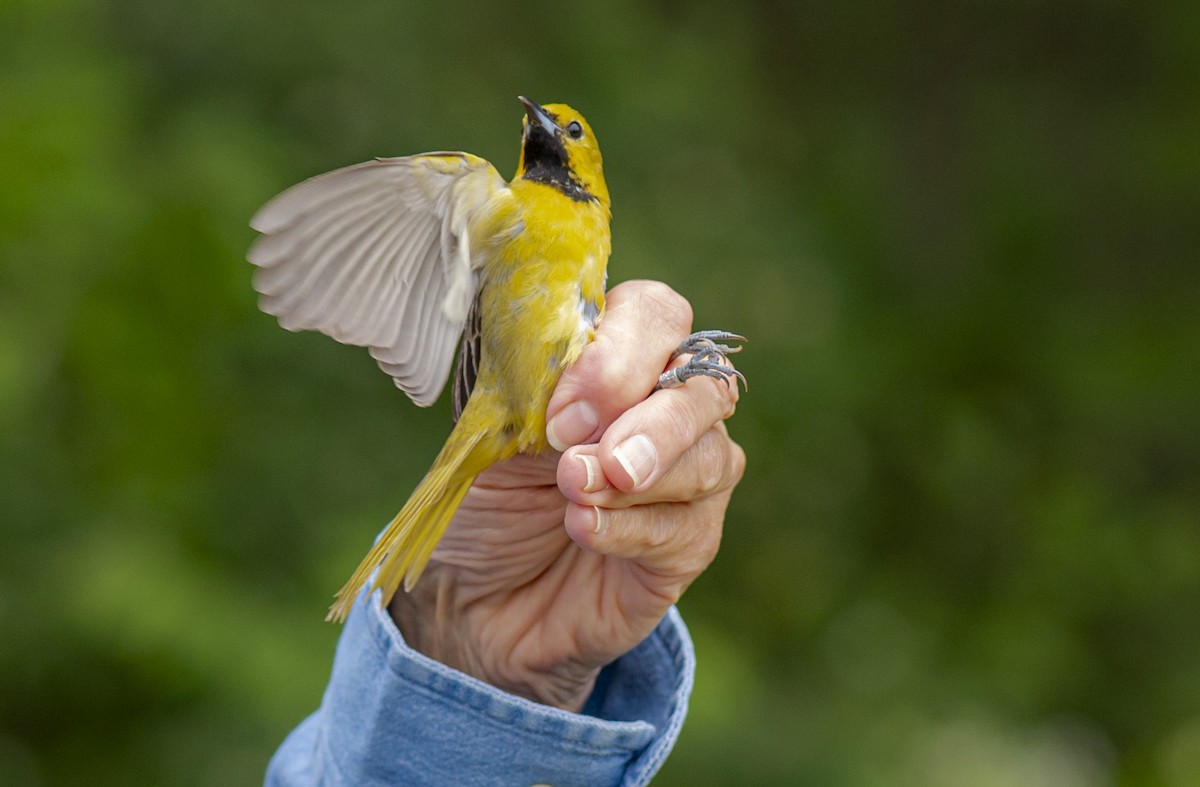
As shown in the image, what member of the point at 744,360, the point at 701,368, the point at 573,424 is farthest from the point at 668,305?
the point at 744,360

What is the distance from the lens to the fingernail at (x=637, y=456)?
183 centimetres

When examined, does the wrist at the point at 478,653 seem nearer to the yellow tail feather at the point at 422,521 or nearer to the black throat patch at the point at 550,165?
the yellow tail feather at the point at 422,521

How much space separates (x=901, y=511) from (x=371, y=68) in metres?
2.97

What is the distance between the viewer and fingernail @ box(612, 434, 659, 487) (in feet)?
6.00

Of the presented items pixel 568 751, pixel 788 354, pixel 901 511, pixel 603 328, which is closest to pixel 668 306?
pixel 603 328

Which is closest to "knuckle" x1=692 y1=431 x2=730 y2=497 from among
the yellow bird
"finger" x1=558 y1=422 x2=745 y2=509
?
"finger" x1=558 y1=422 x2=745 y2=509

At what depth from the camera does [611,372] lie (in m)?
1.97

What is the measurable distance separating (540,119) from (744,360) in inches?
95.0

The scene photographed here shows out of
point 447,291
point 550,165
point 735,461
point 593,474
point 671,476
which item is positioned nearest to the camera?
point 593,474

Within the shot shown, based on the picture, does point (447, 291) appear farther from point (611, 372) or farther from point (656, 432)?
point (656, 432)

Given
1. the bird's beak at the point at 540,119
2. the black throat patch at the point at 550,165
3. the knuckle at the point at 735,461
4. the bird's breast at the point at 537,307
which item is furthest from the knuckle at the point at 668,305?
the bird's beak at the point at 540,119

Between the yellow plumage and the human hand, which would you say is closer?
the human hand

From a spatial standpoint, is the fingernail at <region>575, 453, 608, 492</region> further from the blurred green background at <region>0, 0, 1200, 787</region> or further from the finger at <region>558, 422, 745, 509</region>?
the blurred green background at <region>0, 0, 1200, 787</region>

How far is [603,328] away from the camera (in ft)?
6.73
